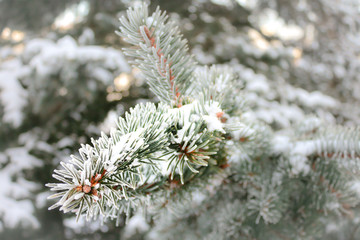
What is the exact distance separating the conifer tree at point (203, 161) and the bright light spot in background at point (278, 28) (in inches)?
95.3

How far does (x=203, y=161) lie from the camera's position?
313 mm

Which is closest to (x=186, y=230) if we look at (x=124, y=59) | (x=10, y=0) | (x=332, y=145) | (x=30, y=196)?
(x=332, y=145)

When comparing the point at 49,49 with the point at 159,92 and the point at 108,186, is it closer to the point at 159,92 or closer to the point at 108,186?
the point at 159,92

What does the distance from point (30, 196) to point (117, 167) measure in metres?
1.95

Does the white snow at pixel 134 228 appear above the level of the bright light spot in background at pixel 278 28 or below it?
below

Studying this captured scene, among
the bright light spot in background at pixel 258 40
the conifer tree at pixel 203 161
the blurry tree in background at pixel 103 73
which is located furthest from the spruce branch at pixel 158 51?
the bright light spot in background at pixel 258 40

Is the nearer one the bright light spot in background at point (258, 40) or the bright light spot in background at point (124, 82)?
the bright light spot in background at point (124, 82)

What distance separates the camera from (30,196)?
1866 millimetres

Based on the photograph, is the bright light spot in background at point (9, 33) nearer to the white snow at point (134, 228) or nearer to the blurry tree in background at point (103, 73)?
the blurry tree in background at point (103, 73)

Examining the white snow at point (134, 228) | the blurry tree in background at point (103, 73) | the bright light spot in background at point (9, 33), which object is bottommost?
the white snow at point (134, 228)

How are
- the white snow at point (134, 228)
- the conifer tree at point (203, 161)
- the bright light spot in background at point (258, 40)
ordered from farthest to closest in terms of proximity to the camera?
1. the bright light spot in background at point (258, 40)
2. the white snow at point (134, 228)
3. the conifer tree at point (203, 161)

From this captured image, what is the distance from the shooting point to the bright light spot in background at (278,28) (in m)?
2.74

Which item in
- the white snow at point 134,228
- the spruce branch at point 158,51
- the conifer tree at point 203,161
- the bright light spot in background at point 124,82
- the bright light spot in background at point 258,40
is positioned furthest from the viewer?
the bright light spot in background at point 258,40

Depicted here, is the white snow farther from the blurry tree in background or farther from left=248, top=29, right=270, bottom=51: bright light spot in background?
left=248, top=29, right=270, bottom=51: bright light spot in background
